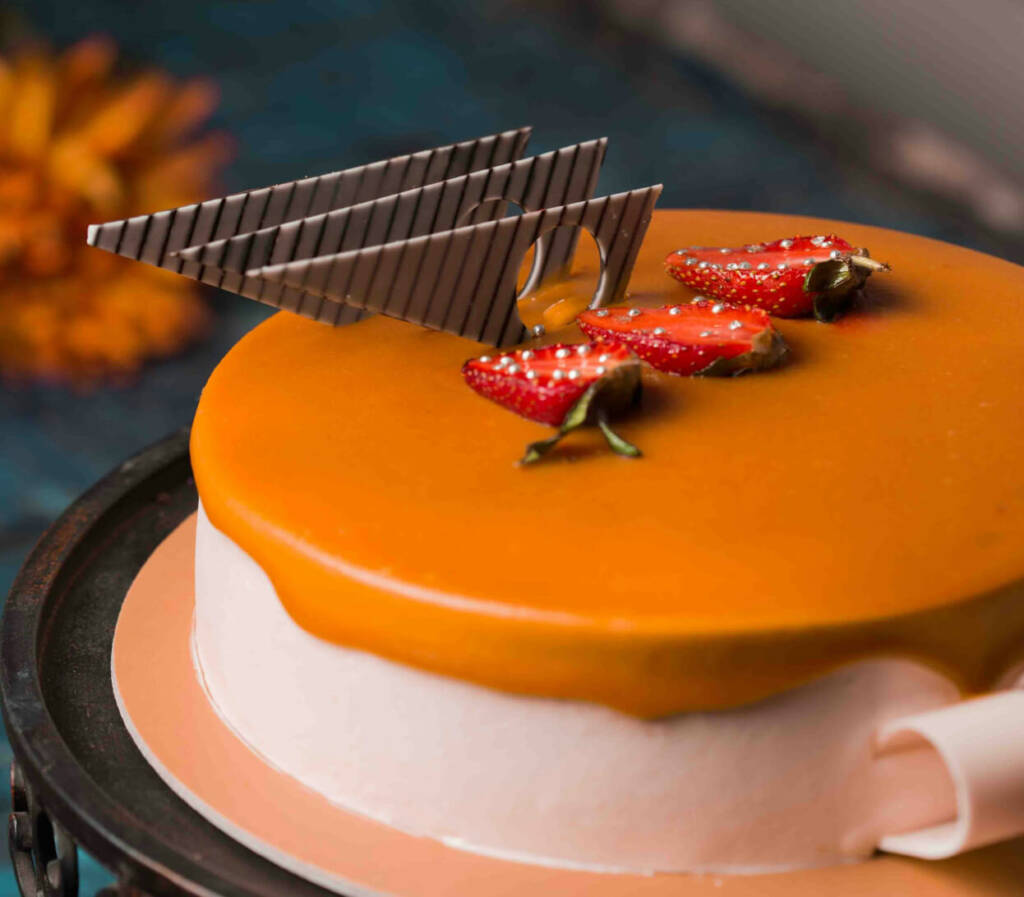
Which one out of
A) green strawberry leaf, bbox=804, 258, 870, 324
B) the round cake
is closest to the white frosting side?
the round cake

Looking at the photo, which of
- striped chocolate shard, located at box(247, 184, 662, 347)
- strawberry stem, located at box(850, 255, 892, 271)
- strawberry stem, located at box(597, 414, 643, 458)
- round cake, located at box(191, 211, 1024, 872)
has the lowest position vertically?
round cake, located at box(191, 211, 1024, 872)

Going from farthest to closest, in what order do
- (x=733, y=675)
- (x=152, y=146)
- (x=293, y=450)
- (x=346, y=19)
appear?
(x=346, y=19), (x=152, y=146), (x=293, y=450), (x=733, y=675)

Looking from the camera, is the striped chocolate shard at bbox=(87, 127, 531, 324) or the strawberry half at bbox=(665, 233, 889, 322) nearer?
the striped chocolate shard at bbox=(87, 127, 531, 324)

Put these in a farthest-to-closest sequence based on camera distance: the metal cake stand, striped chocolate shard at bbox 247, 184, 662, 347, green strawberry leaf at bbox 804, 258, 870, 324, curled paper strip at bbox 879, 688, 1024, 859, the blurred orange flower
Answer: the blurred orange flower
green strawberry leaf at bbox 804, 258, 870, 324
striped chocolate shard at bbox 247, 184, 662, 347
the metal cake stand
curled paper strip at bbox 879, 688, 1024, 859

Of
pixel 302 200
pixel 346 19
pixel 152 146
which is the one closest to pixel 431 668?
pixel 302 200

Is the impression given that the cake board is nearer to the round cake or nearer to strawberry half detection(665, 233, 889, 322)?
the round cake

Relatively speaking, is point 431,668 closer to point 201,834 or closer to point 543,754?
point 543,754

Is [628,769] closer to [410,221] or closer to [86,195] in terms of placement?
[410,221]
